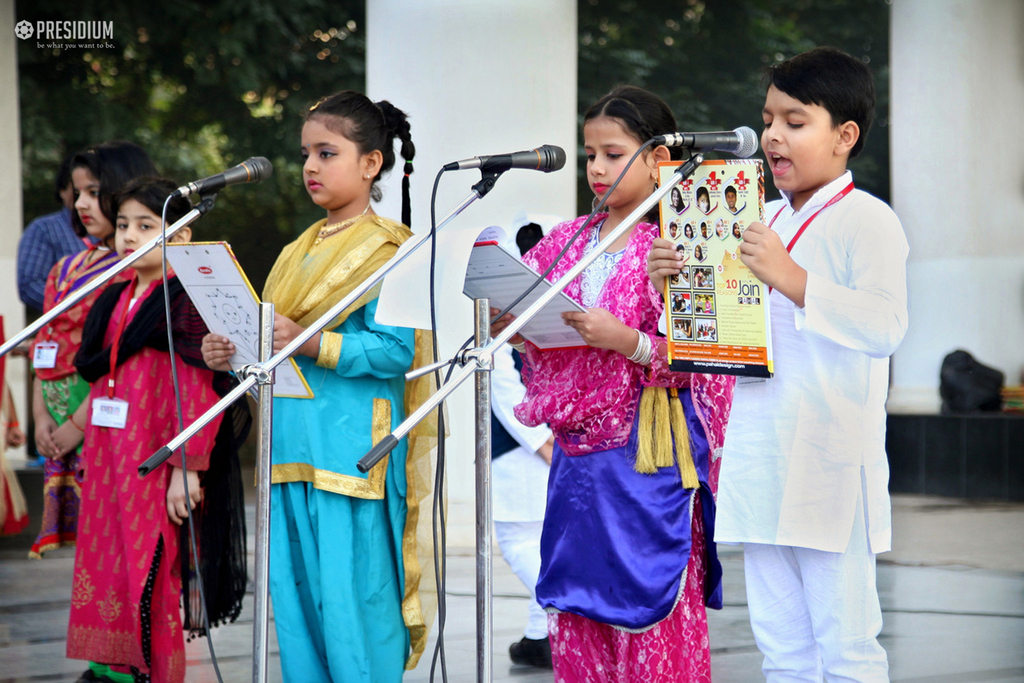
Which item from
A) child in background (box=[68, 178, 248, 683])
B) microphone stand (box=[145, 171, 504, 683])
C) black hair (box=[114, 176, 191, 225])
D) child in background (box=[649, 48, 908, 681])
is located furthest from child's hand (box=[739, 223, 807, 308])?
black hair (box=[114, 176, 191, 225])

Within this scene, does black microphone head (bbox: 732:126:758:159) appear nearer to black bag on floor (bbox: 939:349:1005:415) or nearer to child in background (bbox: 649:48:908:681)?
child in background (bbox: 649:48:908:681)

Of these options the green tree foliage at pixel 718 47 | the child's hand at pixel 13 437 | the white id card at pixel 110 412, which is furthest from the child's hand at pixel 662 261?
the green tree foliage at pixel 718 47

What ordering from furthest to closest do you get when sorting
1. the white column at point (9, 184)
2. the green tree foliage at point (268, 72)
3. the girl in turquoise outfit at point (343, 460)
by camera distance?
the green tree foliage at point (268, 72)
the white column at point (9, 184)
the girl in turquoise outfit at point (343, 460)

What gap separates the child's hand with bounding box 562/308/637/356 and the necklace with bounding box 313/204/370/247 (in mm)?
813

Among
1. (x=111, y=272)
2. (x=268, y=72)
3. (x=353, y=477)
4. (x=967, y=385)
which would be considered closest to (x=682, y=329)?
(x=353, y=477)

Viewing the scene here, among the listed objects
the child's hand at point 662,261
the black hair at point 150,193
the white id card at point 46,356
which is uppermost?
the black hair at point 150,193

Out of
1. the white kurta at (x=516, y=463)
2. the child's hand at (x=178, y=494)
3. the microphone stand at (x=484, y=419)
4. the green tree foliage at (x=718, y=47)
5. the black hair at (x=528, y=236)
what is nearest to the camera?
the microphone stand at (x=484, y=419)

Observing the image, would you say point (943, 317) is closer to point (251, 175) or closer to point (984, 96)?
point (984, 96)

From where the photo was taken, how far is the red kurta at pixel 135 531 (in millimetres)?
3154

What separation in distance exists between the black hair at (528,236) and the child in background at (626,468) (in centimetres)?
100

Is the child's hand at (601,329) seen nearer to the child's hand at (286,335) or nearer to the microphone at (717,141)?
the microphone at (717,141)

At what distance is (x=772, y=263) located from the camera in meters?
2.04

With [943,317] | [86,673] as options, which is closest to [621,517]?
[86,673]

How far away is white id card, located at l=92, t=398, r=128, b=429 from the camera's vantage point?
10.5 ft
